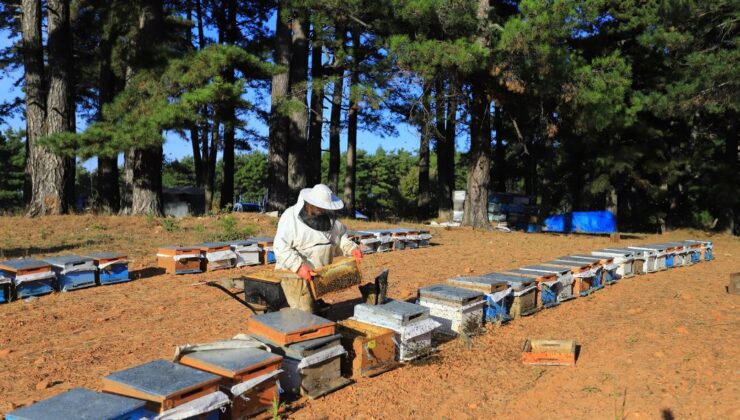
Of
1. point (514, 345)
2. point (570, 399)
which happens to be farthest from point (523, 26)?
point (570, 399)

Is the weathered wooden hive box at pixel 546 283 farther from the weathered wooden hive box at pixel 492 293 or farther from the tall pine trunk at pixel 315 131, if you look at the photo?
the tall pine trunk at pixel 315 131

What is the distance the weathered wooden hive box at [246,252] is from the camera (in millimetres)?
10141

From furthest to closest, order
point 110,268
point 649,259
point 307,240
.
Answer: point 649,259 → point 110,268 → point 307,240

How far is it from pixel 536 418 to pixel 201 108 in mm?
12108

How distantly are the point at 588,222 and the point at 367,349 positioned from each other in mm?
21425

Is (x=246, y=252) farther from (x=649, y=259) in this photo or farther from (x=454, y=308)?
(x=649, y=259)

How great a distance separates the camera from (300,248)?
5824 mm

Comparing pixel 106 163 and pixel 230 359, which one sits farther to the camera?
pixel 106 163

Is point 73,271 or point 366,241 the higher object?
point 366,241

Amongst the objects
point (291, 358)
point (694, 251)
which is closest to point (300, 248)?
point (291, 358)

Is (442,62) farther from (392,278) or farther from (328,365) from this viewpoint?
(328,365)

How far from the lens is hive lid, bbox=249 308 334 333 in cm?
446

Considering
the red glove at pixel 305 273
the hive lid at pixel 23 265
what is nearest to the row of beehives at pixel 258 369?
the red glove at pixel 305 273

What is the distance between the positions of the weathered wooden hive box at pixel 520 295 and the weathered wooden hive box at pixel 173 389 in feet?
14.1
